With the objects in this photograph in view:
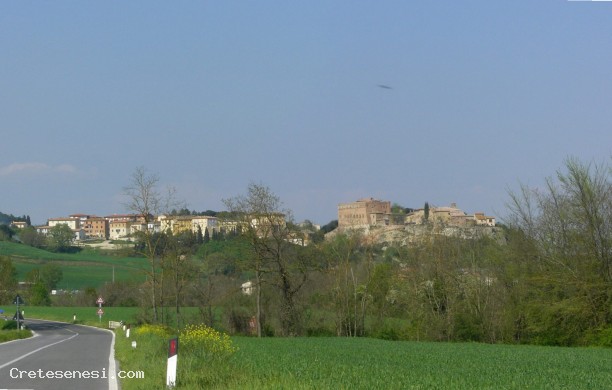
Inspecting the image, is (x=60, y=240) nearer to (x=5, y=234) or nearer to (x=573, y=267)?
(x=5, y=234)

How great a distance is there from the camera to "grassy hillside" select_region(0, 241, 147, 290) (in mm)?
129750

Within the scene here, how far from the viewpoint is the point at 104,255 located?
167 metres

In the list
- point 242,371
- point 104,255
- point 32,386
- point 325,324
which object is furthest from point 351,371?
point 104,255

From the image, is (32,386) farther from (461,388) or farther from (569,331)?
(569,331)

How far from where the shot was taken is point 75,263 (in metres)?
148

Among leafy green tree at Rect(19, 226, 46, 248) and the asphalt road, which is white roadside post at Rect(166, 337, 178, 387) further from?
leafy green tree at Rect(19, 226, 46, 248)

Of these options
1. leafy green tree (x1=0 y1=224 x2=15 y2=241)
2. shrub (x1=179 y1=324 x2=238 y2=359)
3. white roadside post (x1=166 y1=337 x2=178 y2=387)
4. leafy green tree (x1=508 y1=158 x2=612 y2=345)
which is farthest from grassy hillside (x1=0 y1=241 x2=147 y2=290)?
white roadside post (x1=166 y1=337 x2=178 y2=387)

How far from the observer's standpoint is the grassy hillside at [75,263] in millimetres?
129750

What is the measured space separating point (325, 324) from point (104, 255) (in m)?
115

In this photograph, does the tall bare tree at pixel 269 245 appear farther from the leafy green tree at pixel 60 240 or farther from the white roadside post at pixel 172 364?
the leafy green tree at pixel 60 240

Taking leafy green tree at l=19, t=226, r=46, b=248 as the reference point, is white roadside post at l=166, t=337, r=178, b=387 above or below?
below

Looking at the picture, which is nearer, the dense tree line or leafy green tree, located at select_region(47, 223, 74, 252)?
the dense tree line

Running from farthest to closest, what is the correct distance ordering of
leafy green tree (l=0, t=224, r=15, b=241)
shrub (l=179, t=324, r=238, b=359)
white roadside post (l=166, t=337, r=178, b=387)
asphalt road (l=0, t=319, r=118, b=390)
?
leafy green tree (l=0, t=224, r=15, b=241)
shrub (l=179, t=324, r=238, b=359)
asphalt road (l=0, t=319, r=118, b=390)
white roadside post (l=166, t=337, r=178, b=387)

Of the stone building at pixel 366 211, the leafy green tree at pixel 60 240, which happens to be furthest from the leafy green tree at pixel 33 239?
the stone building at pixel 366 211
